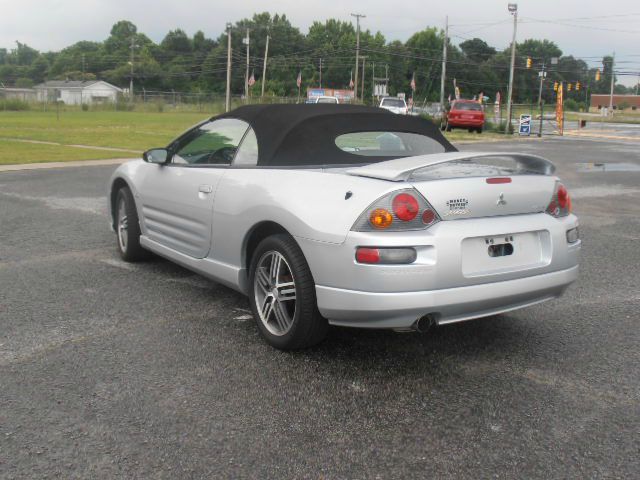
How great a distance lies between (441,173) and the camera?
3.72 meters

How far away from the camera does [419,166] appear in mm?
3613

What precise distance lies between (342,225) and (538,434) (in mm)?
1368

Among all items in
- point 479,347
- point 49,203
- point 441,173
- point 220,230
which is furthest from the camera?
point 49,203

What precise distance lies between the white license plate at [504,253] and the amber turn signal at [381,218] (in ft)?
1.38

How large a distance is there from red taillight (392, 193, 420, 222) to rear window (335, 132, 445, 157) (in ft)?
4.01

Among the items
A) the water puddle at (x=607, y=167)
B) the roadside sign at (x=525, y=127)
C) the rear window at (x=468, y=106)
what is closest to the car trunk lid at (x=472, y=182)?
the water puddle at (x=607, y=167)

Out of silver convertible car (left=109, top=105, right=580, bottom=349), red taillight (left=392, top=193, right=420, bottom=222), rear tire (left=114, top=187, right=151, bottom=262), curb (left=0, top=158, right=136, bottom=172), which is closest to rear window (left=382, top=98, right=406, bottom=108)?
curb (left=0, top=158, right=136, bottom=172)

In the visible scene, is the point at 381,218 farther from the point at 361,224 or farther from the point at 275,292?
the point at 275,292

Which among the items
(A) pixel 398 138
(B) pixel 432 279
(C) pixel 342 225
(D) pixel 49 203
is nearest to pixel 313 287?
(C) pixel 342 225

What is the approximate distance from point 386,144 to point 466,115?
35017 millimetres

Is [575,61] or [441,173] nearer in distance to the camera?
[441,173]

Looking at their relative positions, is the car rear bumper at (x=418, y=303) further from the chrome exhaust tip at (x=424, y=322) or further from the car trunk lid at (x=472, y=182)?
the car trunk lid at (x=472, y=182)

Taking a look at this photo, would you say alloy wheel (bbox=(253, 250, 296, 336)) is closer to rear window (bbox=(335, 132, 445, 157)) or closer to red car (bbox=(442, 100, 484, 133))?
rear window (bbox=(335, 132, 445, 157))

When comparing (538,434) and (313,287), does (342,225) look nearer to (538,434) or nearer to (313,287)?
(313,287)
